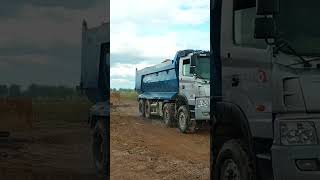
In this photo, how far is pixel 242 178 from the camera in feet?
16.5

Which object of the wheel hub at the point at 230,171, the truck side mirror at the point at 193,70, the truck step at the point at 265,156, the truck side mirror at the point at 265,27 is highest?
the truck side mirror at the point at 265,27

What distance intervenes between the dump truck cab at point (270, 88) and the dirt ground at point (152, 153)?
461mm

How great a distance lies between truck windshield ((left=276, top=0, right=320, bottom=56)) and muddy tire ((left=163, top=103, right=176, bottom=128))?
9.44 feet

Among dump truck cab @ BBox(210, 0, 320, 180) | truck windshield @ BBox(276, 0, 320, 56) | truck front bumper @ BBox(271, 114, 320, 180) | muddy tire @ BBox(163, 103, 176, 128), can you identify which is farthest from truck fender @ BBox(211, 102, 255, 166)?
muddy tire @ BBox(163, 103, 176, 128)

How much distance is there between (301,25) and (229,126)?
4.23 feet

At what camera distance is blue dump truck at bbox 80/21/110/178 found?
5.20m

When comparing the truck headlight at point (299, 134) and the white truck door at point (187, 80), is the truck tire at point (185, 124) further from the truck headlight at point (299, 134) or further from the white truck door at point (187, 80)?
the truck headlight at point (299, 134)

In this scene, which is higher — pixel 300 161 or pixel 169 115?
pixel 169 115

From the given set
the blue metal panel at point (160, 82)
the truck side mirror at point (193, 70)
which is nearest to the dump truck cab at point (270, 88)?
the blue metal panel at point (160, 82)

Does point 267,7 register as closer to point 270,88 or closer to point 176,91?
point 270,88

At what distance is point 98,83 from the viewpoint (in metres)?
5.39

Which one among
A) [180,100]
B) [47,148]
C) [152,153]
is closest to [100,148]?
[47,148]

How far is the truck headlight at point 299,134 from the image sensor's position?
4422mm

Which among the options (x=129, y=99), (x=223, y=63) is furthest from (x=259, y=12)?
(x=129, y=99)
